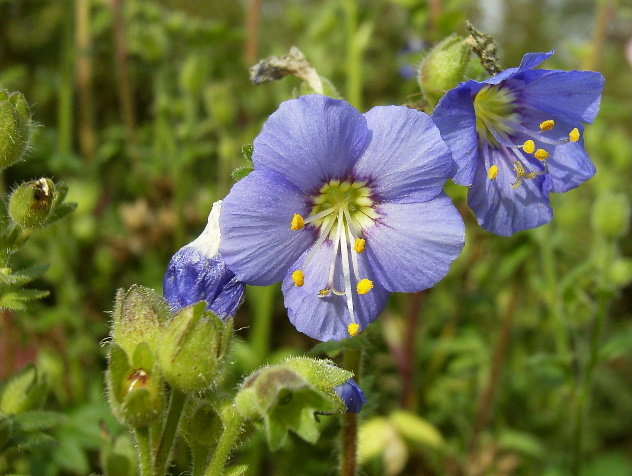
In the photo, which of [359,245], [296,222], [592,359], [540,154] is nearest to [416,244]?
[359,245]

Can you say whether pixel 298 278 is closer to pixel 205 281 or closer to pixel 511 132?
pixel 205 281

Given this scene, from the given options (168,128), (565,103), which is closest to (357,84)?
(168,128)

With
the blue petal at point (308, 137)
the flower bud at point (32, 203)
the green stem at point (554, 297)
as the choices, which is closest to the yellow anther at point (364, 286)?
the blue petal at point (308, 137)

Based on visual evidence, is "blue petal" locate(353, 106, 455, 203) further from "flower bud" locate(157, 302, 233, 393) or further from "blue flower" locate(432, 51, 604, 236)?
"flower bud" locate(157, 302, 233, 393)

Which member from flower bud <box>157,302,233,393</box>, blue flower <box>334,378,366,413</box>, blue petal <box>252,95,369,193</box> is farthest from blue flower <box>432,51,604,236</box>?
flower bud <box>157,302,233,393</box>

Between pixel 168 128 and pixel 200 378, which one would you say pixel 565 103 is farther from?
pixel 168 128

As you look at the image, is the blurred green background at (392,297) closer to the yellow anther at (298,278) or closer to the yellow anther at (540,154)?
the yellow anther at (540,154)
